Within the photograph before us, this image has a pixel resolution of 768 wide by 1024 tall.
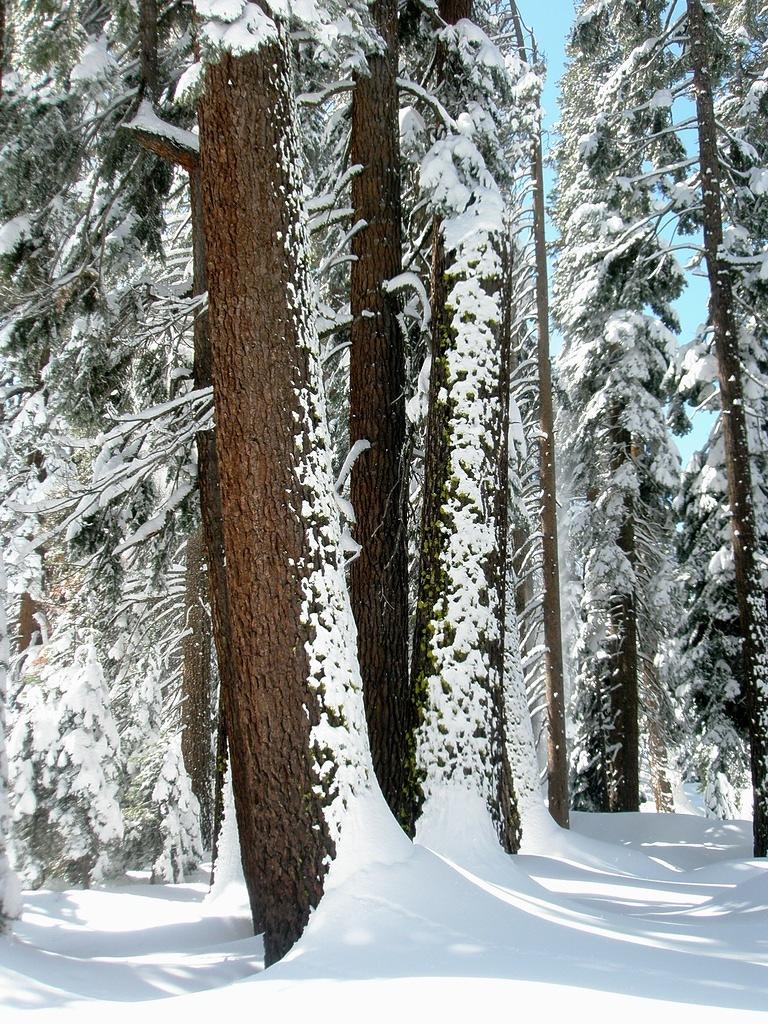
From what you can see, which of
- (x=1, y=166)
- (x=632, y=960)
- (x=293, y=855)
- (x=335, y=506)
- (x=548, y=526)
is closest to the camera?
(x=632, y=960)

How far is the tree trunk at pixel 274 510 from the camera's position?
3.96m

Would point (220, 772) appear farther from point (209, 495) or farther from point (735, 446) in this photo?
point (735, 446)

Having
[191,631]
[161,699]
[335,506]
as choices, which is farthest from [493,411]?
[161,699]

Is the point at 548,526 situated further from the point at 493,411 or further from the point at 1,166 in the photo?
the point at 1,166

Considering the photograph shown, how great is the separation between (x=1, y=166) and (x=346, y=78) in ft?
9.44

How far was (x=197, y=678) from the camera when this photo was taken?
11492mm

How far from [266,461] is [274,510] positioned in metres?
0.26

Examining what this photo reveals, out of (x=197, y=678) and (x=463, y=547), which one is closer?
(x=463, y=547)

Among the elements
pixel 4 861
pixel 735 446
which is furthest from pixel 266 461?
pixel 735 446

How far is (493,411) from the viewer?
237 inches

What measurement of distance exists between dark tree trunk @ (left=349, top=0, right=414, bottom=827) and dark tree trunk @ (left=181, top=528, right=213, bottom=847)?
17.9ft

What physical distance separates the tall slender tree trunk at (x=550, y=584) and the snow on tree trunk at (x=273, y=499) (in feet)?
28.5

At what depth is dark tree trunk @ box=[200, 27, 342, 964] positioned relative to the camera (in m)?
3.95

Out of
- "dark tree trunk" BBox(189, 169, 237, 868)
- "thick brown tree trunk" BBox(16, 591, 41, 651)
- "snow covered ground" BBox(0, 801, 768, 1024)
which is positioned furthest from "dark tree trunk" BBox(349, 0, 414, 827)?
"thick brown tree trunk" BBox(16, 591, 41, 651)
